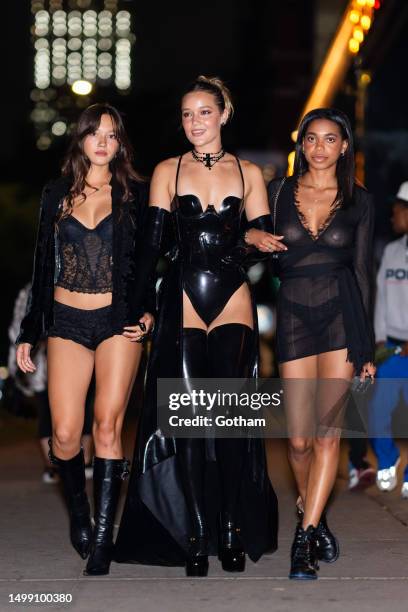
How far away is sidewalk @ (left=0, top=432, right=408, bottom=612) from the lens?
529cm

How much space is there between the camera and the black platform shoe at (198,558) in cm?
594

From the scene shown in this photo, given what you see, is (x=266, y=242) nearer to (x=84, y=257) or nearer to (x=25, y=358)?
(x=84, y=257)

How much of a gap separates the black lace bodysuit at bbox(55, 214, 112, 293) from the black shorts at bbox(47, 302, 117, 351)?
112 millimetres

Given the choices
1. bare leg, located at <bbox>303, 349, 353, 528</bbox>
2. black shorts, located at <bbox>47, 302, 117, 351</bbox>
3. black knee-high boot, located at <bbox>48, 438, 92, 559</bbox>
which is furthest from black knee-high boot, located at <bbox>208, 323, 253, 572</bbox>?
black knee-high boot, located at <bbox>48, 438, 92, 559</bbox>

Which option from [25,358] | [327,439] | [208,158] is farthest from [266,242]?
[25,358]

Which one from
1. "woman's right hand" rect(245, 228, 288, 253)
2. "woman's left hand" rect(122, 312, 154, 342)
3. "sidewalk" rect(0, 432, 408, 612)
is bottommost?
"sidewalk" rect(0, 432, 408, 612)

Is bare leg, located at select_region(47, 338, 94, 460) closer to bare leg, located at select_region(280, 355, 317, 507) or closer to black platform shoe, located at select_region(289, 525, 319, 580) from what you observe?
bare leg, located at select_region(280, 355, 317, 507)

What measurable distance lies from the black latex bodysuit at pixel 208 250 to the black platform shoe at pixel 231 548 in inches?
39.5

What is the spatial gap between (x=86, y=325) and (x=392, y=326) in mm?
3447

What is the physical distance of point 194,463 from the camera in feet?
19.8

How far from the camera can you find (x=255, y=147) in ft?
292

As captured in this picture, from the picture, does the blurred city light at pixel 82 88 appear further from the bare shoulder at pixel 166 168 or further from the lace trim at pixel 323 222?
the lace trim at pixel 323 222

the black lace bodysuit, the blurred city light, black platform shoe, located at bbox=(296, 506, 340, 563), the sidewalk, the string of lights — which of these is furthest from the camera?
the string of lights

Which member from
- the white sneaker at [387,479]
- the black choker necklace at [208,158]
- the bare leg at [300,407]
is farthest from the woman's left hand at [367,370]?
the white sneaker at [387,479]
